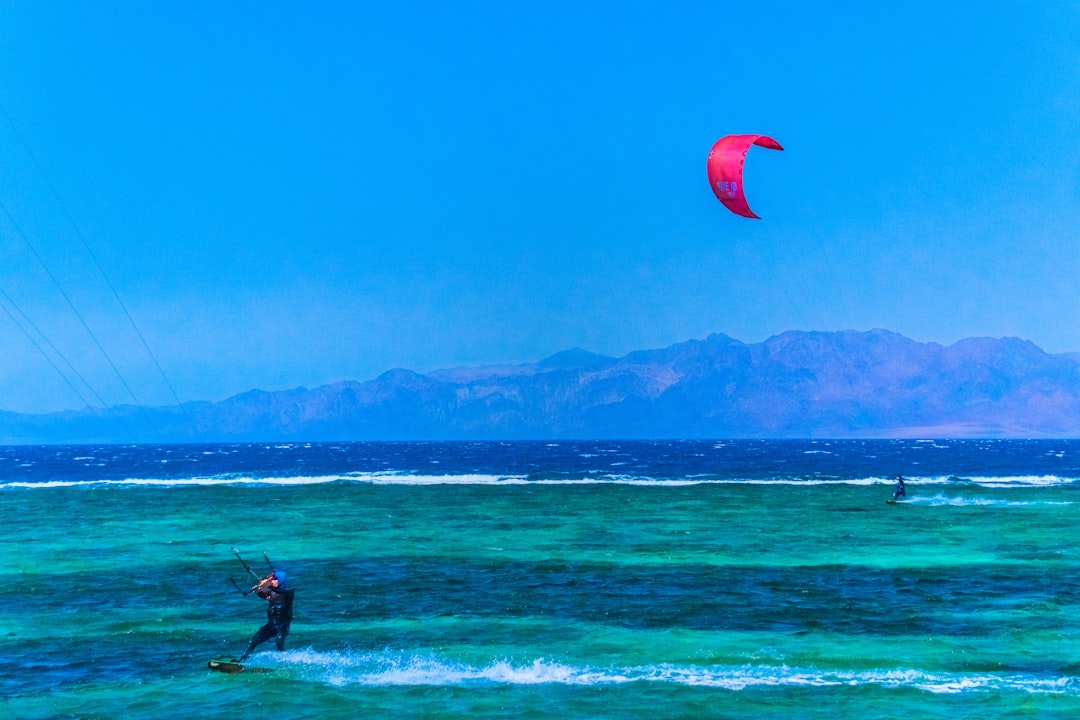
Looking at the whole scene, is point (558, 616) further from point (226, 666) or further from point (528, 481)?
point (528, 481)

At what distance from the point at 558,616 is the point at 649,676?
21.8 feet

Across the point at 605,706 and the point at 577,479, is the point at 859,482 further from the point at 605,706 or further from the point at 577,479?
the point at 605,706

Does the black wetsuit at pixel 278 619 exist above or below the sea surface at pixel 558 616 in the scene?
above

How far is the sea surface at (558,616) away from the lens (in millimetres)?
19500

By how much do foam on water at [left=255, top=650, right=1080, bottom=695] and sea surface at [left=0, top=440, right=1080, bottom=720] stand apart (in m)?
0.08

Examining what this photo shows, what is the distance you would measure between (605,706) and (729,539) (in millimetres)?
27173

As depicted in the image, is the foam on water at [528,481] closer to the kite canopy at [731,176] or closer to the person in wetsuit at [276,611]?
the kite canopy at [731,176]

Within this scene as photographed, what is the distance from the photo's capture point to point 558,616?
89.4ft

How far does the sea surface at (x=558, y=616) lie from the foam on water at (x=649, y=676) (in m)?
0.08

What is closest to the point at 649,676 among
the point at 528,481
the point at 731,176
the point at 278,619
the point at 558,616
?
the point at 558,616

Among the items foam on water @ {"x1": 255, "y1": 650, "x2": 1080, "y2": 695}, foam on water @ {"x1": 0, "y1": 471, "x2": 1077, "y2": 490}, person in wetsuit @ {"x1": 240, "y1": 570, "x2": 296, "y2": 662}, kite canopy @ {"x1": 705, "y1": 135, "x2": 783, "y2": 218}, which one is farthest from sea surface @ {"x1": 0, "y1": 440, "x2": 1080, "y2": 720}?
foam on water @ {"x1": 0, "y1": 471, "x2": 1077, "y2": 490}

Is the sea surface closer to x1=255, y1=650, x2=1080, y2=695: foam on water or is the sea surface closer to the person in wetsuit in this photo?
x1=255, y1=650, x2=1080, y2=695: foam on water

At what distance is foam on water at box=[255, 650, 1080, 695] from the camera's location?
792 inches

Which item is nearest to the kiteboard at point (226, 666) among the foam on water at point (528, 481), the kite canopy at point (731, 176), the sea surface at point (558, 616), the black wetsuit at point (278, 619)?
the sea surface at point (558, 616)
